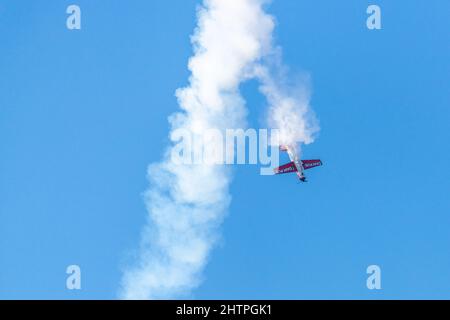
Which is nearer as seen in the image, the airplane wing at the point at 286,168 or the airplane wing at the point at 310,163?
the airplane wing at the point at 310,163

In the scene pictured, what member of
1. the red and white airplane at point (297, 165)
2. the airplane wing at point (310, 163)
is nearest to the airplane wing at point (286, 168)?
the red and white airplane at point (297, 165)

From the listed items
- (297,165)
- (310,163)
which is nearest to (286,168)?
(297,165)

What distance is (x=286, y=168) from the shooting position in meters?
95.2

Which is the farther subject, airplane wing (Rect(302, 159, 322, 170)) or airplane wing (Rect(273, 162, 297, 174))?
airplane wing (Rect(273, 162, 297, 174))

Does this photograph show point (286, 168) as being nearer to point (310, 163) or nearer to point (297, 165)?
point (297, 165)

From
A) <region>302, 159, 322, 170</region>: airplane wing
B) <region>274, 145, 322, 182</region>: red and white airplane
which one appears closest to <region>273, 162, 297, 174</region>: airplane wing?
<region>274, 145, 322, 182</region>: red and white airplane

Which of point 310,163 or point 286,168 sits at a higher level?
point 310,163

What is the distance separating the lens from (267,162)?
9125 centimetres

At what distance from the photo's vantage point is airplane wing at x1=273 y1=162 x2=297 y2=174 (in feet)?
311

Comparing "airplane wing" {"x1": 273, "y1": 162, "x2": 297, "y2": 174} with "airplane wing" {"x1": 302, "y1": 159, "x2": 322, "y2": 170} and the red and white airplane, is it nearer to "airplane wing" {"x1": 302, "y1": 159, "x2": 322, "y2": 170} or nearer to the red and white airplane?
the red and white airplane

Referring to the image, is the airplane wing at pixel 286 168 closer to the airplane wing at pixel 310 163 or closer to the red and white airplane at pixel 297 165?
the red and white airplane at pixel 297 165

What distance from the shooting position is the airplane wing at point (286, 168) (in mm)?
94812
